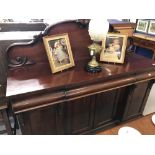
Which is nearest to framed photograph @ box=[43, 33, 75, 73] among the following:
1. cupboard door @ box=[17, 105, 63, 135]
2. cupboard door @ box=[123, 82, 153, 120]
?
cupboard door @ box=[17, 105, 63, 135]

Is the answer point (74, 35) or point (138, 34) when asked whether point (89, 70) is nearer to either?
point (74, 35)

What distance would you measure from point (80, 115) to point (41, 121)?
379 millimetres

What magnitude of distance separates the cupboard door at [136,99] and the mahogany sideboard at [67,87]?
0.01 meters

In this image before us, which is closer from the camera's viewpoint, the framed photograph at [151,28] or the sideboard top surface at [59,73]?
the sideboard top surface at [59,73]

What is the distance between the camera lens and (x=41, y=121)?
3.81 feet

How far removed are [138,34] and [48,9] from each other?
3542mm

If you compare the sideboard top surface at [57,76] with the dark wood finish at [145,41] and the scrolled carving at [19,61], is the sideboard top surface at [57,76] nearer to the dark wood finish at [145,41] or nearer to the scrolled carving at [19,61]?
the scrolled carving at [19,61]

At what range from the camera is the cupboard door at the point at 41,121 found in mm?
1061

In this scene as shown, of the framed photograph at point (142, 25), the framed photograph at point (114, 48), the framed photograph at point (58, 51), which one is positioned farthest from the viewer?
the framed photograph at point (142, 25)

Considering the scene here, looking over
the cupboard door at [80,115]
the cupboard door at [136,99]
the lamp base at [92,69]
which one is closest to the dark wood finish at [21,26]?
the lamp base at [92,69]
